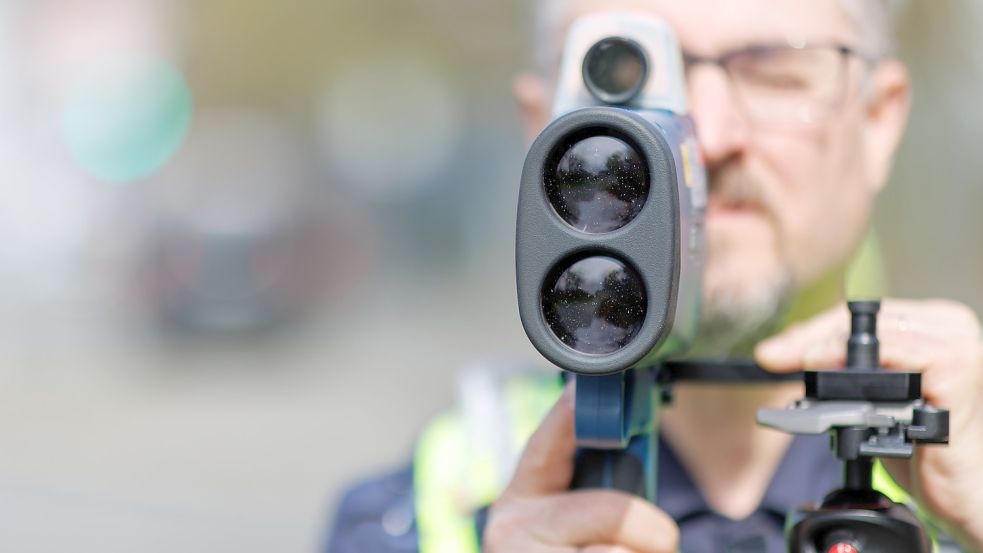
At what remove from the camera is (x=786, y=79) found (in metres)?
2.08

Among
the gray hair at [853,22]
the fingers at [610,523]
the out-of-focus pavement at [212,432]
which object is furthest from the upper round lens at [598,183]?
the out-of-focus pavement at [212,432]

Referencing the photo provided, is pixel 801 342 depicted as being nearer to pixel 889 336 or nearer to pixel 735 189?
pixel 889 336

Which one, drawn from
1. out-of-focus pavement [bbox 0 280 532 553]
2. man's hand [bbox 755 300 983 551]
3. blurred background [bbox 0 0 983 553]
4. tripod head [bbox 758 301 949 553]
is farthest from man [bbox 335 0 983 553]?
out-of-focus pavement [bbox 0 280 532 553]

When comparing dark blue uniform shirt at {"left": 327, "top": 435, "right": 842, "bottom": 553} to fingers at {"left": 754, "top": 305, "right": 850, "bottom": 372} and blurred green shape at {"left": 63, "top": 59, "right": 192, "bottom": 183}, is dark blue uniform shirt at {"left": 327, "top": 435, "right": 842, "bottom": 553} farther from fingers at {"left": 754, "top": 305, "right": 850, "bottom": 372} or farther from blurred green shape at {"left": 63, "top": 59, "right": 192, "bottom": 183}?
blurred green shape at {"left": 63, "top": 59, "right": 192, "bottom": 183}

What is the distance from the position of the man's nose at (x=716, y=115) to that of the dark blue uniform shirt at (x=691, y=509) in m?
0.50

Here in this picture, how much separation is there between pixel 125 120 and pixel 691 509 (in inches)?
664

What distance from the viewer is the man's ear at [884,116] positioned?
2.28 m

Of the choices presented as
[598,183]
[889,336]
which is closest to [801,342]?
[889,336]

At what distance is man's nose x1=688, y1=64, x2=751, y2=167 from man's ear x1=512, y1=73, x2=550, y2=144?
1.13 feet

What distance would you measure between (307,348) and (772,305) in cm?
889

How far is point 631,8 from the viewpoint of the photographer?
2051mm

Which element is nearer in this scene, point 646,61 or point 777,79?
point 646,61

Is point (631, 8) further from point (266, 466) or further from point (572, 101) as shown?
point (266, 466)

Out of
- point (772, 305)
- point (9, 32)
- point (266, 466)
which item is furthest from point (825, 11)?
point (9, 32)
